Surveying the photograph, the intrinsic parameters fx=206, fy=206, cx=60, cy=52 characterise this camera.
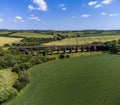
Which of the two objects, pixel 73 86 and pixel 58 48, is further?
pixel 58 48

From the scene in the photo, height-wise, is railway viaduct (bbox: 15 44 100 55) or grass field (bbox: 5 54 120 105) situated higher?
railway viaduct (bbox: 15 44 100 55)

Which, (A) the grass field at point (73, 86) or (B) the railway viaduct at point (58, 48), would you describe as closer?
(A) the grass field at point (73, 86)

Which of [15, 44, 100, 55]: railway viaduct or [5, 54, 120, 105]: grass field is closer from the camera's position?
[5, 54, 120, 105]: grass field

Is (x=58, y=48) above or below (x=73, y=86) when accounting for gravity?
above

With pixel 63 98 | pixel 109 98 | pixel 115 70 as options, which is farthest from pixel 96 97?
pixel 115 70

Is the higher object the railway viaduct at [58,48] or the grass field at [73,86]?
the railway viaduct at [58,48]
